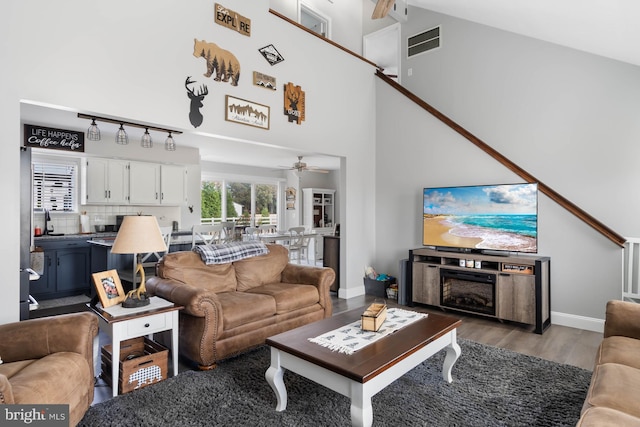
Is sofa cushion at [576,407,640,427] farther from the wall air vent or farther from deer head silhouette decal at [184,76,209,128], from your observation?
the wall air vent

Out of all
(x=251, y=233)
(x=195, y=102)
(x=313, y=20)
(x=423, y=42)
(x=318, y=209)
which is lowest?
(x=251, y=233)

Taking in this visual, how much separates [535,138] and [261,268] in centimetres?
364

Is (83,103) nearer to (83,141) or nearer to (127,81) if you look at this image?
(127,81)

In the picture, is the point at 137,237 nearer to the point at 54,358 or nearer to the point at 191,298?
the point at 191,298

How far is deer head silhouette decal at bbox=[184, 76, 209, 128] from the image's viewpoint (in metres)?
3.31

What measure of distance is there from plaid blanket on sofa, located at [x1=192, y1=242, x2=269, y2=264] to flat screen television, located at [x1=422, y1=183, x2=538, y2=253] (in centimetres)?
223

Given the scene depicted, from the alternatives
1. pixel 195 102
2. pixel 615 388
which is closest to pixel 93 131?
pixel 195 102

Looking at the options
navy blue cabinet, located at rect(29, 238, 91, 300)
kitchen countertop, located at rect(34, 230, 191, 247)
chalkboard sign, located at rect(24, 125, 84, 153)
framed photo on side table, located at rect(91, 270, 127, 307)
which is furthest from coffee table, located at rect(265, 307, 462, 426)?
chalkboard sign, located at rect(24, 125, 84, 153)

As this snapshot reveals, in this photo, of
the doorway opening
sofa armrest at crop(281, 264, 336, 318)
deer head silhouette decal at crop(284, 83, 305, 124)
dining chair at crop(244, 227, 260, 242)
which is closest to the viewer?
sofa armrest at crop(281, 264, 336, 318)

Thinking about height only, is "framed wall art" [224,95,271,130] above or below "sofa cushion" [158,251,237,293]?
above

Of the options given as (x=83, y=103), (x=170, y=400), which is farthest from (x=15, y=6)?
(x=170, y=400)

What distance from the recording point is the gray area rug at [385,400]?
6.63ft

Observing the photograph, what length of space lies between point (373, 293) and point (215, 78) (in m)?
3.55

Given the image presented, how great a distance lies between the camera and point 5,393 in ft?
4.54
